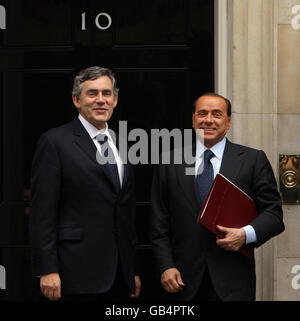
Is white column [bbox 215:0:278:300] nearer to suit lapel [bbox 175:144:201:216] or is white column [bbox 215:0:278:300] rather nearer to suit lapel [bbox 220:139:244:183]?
suit lapel [bbox 220:139:244:183]

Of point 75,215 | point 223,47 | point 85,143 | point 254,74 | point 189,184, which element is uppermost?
point 223,47

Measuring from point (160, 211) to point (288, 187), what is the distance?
5.12 feet

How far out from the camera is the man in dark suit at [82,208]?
159 inches

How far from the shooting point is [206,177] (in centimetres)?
430

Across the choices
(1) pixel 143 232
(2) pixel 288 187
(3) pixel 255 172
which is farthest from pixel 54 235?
(2) pixel 288 187

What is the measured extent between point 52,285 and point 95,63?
2264mm

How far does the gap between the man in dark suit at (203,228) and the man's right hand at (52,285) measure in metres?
0.63

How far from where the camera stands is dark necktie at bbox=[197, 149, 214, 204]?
14.0ft

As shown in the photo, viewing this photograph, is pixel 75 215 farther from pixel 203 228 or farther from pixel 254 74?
pixel 254 74

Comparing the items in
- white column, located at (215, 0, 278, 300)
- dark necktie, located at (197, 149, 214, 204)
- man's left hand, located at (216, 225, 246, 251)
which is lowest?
man's left hand, located at (216, 225, 246, 251)

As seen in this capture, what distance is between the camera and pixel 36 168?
4.10m

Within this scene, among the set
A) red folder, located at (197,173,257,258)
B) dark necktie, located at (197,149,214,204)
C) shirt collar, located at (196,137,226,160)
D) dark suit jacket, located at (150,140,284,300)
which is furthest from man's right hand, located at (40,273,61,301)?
shirt collar, located at (196,137,226,160)

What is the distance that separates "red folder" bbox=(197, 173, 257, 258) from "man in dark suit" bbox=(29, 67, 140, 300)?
0.52m

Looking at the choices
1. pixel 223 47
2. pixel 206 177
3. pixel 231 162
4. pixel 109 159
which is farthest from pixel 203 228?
pixel 223 47
